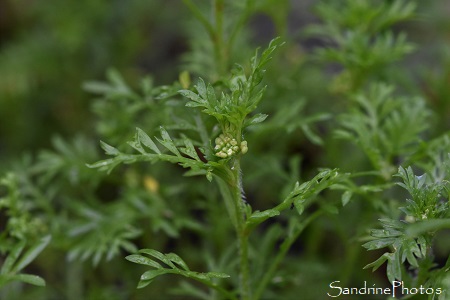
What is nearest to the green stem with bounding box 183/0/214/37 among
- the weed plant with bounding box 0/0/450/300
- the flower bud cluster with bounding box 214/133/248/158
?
the weed plant with bounding box 0/0/450/300

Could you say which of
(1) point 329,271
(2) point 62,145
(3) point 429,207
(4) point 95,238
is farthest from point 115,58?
(3) point 429,207

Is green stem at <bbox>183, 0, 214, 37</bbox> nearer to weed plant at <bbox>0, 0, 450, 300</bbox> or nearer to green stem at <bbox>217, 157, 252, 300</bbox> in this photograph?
weed plant at <bbox>0, 0, 450, 300</bbox>

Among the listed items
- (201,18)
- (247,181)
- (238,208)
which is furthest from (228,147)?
(247,181)

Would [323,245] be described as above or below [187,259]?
above

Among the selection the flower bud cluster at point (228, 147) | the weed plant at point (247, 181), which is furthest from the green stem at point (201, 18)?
the flower bud cluster at point (228, 147)

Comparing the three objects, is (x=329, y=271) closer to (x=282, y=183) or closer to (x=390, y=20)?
(x=282, y=183)

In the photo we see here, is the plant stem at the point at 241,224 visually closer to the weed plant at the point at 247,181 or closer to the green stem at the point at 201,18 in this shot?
the weed plant at the point at 247,181

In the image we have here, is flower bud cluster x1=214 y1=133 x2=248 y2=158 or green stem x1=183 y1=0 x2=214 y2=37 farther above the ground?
green stem x1=183 y1=0 x2=214 y2=37

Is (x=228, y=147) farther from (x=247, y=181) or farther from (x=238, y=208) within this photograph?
(x=247, y=181)
